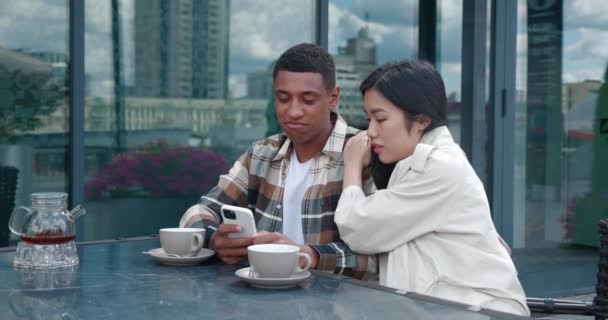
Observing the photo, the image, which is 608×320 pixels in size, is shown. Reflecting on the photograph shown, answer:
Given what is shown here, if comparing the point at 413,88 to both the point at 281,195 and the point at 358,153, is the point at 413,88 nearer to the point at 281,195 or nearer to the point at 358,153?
the point at 358,153

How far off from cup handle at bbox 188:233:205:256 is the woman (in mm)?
339

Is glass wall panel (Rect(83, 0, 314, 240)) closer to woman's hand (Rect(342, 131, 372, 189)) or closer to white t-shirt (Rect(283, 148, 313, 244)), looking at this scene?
white t-shirt (Rect(283, 148, 313, 244))

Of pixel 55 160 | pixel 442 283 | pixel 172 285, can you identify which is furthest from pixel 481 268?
pixel 55 160

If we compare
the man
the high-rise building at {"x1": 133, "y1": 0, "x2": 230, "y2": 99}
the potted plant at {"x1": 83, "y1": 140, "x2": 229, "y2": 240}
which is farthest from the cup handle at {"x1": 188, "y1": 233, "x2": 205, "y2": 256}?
the high-rise building at {"x1": 133, "y1": 0, "x2": 230, "y2": 99}

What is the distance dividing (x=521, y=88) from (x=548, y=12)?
64cm

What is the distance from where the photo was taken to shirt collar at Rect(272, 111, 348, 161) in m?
2.32

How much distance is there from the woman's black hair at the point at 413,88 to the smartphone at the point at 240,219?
447 millimetres

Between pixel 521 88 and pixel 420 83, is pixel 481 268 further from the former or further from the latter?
pixel 521 88

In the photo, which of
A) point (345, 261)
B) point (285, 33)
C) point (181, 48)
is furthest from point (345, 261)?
point (285, 33)

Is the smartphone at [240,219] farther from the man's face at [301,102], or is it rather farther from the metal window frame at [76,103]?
the metal window frame at [76,103]

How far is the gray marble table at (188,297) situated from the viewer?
1.48 m

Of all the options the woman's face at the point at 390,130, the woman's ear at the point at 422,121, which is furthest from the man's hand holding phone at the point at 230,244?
the woman's ear at the point at 422,121

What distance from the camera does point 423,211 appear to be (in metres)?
1.91

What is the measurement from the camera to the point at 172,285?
1744 millimetres
